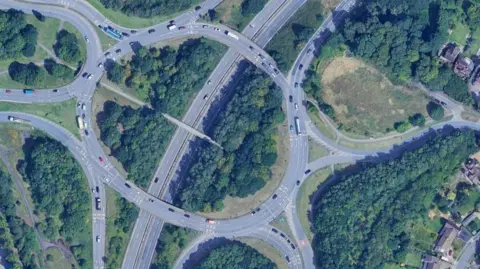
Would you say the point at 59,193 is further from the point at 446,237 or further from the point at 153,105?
the point at 446,237

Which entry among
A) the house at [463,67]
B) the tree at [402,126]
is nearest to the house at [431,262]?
the tree at [402,126]

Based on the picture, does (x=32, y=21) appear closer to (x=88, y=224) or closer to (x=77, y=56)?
(x=77, y=56)

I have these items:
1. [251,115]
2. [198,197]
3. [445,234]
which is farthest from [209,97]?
[445,234]

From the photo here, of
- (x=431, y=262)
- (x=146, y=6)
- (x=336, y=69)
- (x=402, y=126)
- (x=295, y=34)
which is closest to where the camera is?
(x=146, y=6)

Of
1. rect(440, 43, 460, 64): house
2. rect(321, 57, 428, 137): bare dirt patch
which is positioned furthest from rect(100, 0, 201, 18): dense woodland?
rect(440, 43, 460, 64): house

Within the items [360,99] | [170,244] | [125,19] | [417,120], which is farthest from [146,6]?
[417,120]
